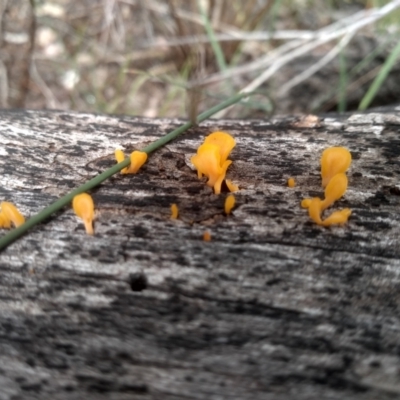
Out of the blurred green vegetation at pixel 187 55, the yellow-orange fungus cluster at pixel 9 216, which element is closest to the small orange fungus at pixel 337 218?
the yellow-orange fungus cluster at pixel 9 216

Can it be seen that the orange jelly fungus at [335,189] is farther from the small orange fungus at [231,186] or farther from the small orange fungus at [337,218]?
the small orange fungus at [231,186]


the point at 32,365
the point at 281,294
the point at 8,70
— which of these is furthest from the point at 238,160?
the point at 8,70

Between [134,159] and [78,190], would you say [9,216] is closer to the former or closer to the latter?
[78,190]

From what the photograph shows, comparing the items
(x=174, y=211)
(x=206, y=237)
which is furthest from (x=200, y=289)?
(x=174, y=211)

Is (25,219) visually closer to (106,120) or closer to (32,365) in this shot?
(32,365)

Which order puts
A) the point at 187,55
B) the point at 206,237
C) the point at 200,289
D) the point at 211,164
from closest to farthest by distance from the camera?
the point at 200,289 < the point at 206,237 < the point at 211,164 < the point at 187,55

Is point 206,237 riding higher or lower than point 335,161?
lower

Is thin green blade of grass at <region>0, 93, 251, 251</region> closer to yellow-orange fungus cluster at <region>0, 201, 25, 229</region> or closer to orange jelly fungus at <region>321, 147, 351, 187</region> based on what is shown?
yellow-orange fungus cluster at <region>0, 201, 25, 229</region>

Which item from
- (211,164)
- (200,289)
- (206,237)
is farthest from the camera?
(211,164)

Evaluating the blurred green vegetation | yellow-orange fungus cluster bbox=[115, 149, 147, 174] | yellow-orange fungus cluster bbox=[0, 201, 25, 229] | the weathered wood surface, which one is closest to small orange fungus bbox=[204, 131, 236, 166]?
the weathered wood surface
